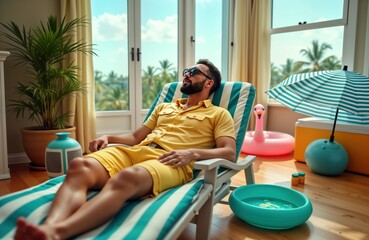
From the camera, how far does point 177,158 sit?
5.04ft

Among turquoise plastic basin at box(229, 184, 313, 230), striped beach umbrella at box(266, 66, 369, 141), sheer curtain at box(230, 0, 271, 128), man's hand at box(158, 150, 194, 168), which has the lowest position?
turquoise plastic basin at box(229, 184, 313, 230)

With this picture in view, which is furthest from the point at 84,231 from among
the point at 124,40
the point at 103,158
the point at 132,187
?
the point at 124,40

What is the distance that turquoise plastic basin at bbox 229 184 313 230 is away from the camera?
171cm

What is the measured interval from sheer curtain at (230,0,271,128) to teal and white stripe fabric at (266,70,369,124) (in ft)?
5.49

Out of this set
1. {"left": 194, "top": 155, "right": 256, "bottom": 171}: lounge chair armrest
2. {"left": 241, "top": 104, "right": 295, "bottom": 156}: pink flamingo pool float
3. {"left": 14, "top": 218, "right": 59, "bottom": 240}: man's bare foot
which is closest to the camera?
Answer: {"left": 14, "top": 218, "right": 59, "bottom": 240}: man's bare foot

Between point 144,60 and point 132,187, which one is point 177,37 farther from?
point 132,187

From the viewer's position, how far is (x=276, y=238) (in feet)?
5.59

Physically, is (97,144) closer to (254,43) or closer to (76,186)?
(76,186)

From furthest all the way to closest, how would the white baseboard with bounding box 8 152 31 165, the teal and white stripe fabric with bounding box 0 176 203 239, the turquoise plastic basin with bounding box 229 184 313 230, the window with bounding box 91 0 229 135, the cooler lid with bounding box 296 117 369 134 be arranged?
the window with bounding box 91 0 229 135
the white baseboard with bounding box 8 152 31 165
the cooler lid with bounding box 296 117 369 134
the turquoise plastic basin with bounding box 229 184 313 230
the teal and white stripe fabric with bounding box 0 176 203 239

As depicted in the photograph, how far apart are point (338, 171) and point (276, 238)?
4.57 feet

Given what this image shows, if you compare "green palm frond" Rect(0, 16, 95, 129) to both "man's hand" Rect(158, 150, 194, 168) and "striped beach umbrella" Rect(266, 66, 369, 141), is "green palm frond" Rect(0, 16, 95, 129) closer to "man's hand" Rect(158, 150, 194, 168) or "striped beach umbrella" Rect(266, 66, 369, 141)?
"man's hand" Rect(158, 150, 194, 168)

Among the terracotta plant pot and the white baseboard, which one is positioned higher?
the terracotta plant pot

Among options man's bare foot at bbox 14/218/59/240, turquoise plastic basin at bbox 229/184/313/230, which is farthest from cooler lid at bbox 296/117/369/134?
man's bare foot at bbox 14/218/59/240

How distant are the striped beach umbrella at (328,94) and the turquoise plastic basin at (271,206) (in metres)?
0.84
